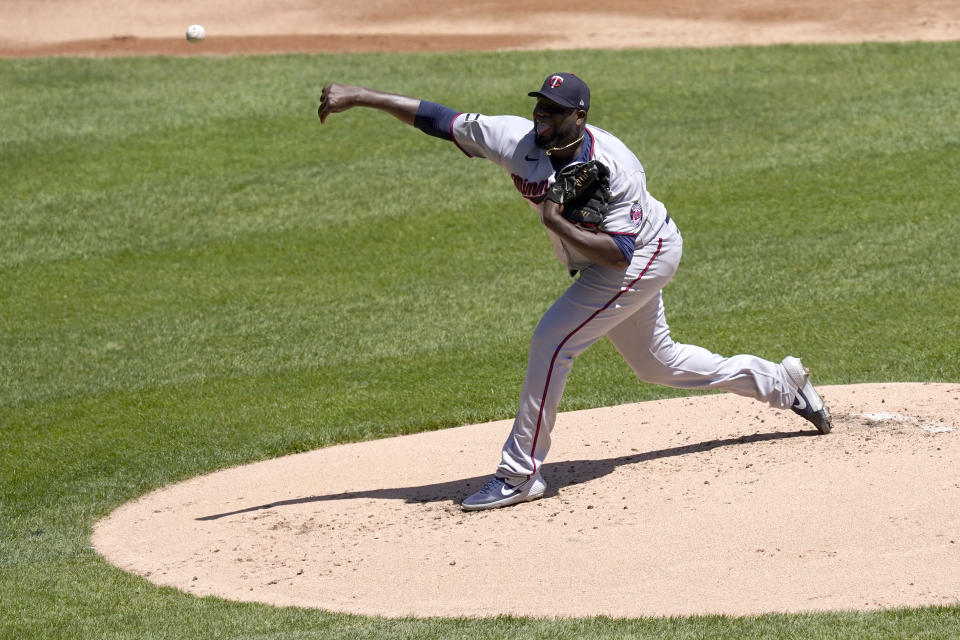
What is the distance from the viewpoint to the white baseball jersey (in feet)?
18.0

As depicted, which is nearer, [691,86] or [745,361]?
[745,361]

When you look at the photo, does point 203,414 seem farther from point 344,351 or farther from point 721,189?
point 721,189

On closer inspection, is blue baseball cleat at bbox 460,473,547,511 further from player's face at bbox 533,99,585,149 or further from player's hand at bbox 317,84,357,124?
player's hand at bbox 317,84,357,124

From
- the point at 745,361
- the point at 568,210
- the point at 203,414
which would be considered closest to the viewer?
the point at 568,210

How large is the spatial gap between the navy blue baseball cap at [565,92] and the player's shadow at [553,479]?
72.5 inches

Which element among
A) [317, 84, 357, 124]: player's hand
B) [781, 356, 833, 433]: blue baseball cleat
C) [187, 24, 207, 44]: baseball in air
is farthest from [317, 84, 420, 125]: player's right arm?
[187, 24, 207, 44]: baseball in air

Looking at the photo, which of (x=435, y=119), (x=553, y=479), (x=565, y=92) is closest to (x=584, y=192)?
(x=565, y=92)

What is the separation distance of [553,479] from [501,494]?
0.48m

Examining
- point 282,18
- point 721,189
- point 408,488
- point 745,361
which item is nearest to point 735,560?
point 745,361

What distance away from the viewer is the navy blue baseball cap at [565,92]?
533 cm

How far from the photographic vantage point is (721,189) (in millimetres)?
12062

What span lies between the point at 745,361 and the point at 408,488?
1786mm

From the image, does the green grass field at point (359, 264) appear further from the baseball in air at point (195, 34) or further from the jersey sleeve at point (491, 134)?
the jersey sleeve at point (491, 134)

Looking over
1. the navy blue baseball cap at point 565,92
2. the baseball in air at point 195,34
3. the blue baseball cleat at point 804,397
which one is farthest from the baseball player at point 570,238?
the baseball in air at point 195,34
